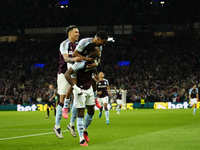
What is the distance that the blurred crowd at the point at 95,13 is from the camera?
5356cm

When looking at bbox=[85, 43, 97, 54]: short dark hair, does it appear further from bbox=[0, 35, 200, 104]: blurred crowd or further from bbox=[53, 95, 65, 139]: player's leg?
bbox=[0, 35, 200, 104]: blurred crowd

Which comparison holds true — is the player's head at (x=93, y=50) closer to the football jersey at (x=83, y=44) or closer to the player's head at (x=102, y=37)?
the football jersey at (x=83, y=44)

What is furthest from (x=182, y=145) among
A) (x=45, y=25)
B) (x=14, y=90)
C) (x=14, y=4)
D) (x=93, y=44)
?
(x=14, y=4)

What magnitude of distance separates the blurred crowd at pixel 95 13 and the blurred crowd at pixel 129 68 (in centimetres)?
301

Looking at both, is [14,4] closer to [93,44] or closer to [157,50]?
[157,50]

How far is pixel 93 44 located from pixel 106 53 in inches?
1769

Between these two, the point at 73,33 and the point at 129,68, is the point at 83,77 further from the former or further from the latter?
the point at 129,68

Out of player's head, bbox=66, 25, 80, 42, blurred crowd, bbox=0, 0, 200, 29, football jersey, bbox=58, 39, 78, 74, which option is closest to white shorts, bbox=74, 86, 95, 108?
football jersey, bbox=58, 39, 78, 74

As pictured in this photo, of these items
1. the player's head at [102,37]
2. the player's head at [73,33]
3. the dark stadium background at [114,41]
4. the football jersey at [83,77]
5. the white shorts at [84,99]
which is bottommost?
the white shorts at [84,99]

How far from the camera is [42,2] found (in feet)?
192

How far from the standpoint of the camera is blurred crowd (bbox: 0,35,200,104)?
42.5 metres

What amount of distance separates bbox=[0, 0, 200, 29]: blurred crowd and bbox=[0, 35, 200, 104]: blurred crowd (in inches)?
119

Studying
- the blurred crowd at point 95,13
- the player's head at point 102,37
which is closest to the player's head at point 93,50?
the player's head at point 102,37

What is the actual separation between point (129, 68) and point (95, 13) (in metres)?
12.3
